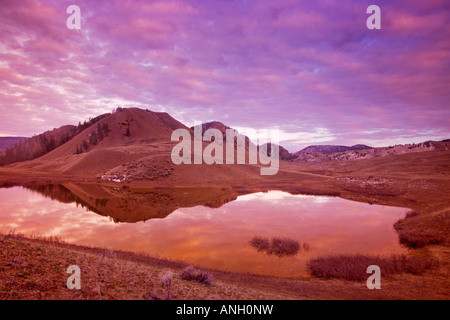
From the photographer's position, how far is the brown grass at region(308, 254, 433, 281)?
1388cm

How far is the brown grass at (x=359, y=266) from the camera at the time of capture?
13875mm

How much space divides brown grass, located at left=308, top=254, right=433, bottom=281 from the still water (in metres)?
1.10

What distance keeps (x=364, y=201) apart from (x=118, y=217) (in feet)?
115

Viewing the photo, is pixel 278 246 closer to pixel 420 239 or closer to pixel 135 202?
pixel 420 239

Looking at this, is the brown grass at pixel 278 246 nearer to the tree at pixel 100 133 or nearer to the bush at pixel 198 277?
the bush at pixel 198 277

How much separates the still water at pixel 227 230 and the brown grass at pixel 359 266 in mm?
1104

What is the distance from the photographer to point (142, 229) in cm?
2278

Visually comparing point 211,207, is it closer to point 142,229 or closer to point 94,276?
point 142,229

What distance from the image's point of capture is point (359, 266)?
47.5 feet

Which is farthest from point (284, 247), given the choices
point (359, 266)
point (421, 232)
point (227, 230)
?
point (421, 232)

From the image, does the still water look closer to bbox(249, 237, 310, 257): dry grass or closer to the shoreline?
bbox(249, 237, 310, 257): dry grass

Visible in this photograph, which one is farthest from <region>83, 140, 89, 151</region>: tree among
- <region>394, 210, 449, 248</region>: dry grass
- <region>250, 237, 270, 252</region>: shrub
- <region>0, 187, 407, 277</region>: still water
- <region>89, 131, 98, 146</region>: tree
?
<region>394, 210, 449, 248</region>: dry grass

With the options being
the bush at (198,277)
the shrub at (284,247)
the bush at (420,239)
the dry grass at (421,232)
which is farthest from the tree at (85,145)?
the bush at (420,239)

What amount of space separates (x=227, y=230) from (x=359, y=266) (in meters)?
11.3
